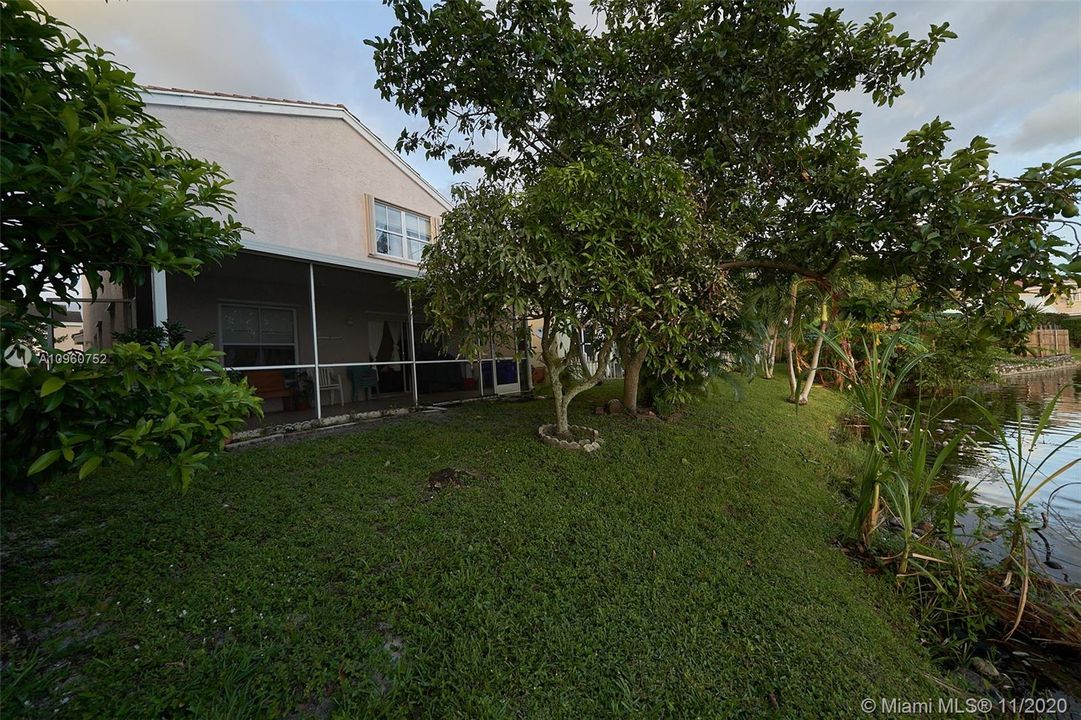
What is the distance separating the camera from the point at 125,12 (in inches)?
156

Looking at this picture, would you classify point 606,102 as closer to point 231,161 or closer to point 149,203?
point 149,203

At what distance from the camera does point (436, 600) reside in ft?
7.47

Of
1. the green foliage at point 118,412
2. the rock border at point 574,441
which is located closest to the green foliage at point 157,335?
the green foliage at point 118,412

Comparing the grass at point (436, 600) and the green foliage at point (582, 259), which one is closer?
the grass at point (436, 600)

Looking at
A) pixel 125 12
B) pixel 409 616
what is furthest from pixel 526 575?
pixel 125 12

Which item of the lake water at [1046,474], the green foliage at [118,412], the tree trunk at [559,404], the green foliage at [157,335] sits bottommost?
the lake water at [1046,474]

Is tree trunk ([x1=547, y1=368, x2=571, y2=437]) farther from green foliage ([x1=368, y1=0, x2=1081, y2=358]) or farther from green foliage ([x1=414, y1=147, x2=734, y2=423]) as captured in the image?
green foliage ([x1=368, y1=0, x2=1081, y2=358])

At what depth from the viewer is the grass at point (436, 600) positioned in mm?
1773

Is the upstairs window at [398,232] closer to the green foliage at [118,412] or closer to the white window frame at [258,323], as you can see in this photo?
the white window frame at [258,323]

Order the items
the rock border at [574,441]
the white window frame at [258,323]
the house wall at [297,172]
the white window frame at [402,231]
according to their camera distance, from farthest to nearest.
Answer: the white window frame at [402,231] → the white window frame at [258,323] → the house wall at [297,172] → the rock border at [574,441]

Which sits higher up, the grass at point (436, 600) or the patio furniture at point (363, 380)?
the patio furniture at point (363, 380)

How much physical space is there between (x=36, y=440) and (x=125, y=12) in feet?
16.8

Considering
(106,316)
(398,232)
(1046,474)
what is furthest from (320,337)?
(1046,474)

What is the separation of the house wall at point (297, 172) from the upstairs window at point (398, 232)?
0.25 m
